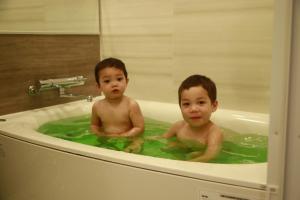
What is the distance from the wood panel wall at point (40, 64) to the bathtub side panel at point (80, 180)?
0.99ft

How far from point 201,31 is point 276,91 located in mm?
984

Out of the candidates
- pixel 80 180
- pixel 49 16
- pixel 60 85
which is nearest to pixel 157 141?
pixel 80 180

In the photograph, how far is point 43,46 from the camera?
5.29 feet

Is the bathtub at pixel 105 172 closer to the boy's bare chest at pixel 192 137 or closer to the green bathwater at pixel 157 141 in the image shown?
the green bathwater at pixel 157 141

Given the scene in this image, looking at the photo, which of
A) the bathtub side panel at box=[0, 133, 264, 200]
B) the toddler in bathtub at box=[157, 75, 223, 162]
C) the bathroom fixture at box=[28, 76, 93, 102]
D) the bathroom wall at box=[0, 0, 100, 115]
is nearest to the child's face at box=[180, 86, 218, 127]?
the toddler in bathtub at box=[157, 75, 223, 162]

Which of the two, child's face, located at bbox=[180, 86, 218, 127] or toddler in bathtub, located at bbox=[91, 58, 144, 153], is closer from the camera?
child's face, located at bbox=[180, 86, 218, 127]

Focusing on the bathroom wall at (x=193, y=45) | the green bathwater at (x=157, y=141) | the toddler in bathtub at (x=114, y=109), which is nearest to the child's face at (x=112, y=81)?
the toddler in bathtub at (x=114, y=109)

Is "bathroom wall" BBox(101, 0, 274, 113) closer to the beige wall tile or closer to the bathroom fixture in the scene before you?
the beige wall tile

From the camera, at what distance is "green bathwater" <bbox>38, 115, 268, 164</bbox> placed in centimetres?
116

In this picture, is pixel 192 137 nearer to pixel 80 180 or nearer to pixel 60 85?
pixel 80 180

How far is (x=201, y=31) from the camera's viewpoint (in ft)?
5.11

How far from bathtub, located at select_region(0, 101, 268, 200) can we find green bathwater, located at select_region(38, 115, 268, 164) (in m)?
0.06

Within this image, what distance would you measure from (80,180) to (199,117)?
1.55 ft

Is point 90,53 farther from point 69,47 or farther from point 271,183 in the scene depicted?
point 271,183
